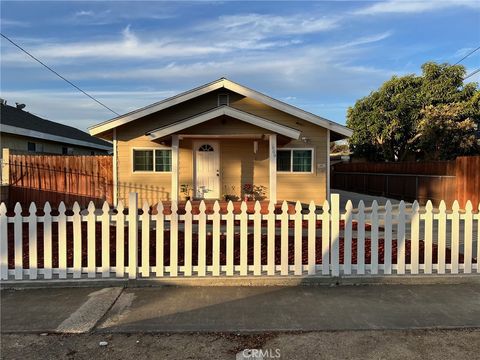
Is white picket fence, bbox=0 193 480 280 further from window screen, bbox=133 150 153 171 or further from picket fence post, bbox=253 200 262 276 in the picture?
window screen, bbox=133 150 153 171

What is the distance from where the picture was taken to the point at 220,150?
1595cm

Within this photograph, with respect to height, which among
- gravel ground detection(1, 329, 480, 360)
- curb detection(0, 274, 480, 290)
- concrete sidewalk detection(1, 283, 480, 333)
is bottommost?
gravel ground detection(1, 329, 480, 360)

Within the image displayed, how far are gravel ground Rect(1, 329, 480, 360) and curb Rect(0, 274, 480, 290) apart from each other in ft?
4.75

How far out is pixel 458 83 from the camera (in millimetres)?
24906

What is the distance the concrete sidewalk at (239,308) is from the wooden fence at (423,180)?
1059 centimetres

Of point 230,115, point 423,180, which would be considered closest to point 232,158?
point 230,115

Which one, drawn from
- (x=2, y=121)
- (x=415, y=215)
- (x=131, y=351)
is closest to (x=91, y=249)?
(x=131, y=351)

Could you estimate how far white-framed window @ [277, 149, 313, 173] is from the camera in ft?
51.9

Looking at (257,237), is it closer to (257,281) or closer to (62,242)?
(257,281)

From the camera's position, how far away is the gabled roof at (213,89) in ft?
49.0

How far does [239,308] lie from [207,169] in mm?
→ 11688

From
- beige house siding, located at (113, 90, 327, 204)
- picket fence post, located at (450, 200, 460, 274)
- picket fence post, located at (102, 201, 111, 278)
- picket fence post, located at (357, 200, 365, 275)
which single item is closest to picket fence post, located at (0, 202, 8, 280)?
picket fence post, located at (102, 201, 111, 278)

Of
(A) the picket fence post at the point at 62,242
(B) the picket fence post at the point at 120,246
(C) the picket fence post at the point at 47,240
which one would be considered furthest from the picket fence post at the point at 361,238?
(C) the picket fence post at the point at 47,240

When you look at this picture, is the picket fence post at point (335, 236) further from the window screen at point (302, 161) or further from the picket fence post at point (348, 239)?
the window screen at point (302, 161)
